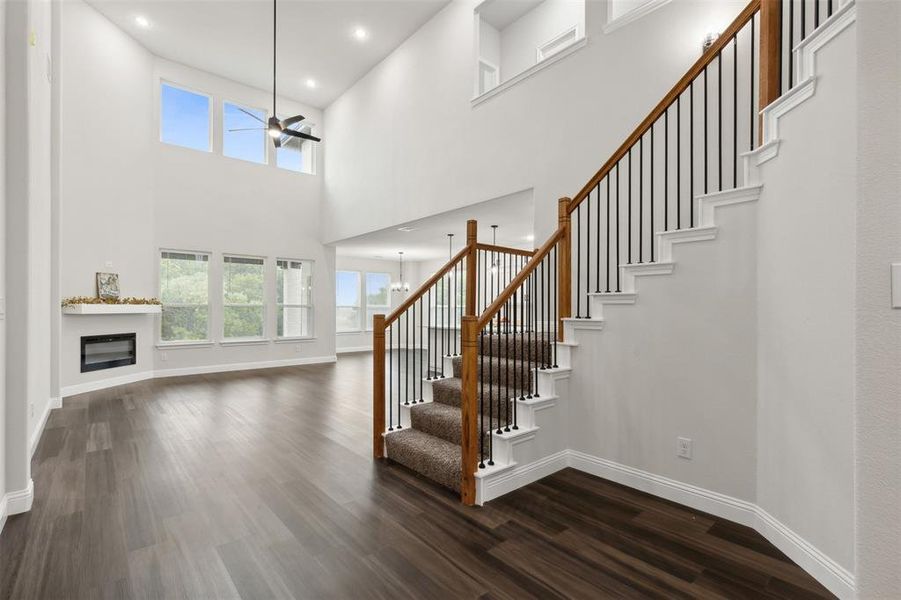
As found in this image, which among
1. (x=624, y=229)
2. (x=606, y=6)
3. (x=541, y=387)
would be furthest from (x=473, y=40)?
(x=541, y=387)

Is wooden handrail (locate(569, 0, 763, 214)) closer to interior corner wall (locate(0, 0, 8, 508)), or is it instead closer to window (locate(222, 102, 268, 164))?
interior corner wall (locate(0, 0, 8, 508))

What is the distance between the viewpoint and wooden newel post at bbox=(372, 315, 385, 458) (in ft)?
11.3

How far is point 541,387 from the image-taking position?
3.18 meters

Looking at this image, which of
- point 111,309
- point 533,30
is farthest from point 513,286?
point 111,309

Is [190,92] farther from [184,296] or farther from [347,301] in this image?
[347,301]

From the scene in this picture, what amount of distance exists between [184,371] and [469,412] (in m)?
7.08

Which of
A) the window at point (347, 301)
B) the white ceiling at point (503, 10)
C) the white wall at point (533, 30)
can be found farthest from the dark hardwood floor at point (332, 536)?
the window at point (347, 301)

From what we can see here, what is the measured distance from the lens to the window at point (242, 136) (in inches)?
327

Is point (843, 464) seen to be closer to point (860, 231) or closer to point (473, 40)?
point (860, 231)

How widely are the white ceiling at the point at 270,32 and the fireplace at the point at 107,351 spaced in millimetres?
5054

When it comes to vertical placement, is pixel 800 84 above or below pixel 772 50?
below

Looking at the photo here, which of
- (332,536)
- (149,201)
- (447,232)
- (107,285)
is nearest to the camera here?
(332,536)

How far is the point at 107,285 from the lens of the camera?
651 cm

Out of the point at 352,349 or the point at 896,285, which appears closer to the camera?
the point at 896,285
